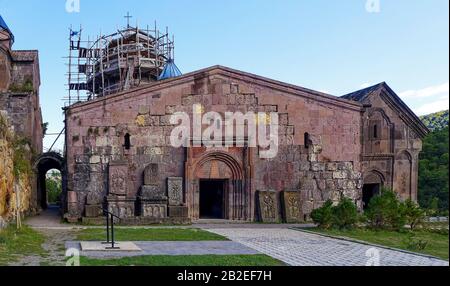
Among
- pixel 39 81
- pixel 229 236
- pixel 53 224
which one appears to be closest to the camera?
pixel 229 236

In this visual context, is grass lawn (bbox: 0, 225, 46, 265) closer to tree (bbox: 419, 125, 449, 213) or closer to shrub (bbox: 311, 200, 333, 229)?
shrub (bbox: 311, 200, 333, 229)

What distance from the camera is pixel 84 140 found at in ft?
57.8

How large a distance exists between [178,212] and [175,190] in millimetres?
857

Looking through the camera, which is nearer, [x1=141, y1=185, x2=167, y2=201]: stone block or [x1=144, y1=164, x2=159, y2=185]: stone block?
[x1=141, y1=185, x2=167, y2=201]: stone block

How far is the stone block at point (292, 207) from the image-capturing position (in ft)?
59.2

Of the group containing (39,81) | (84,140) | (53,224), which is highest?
(39,81)

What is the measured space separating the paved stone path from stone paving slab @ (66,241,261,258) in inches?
18.6

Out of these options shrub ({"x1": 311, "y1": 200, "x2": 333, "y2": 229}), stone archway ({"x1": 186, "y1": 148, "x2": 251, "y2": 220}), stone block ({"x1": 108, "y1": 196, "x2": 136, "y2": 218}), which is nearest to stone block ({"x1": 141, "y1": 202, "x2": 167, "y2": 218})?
stone block ({"x1": 108, "y1": 196, "x2": 136, "y2": 218})

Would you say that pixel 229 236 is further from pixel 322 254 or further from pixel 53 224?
pixel 53 224

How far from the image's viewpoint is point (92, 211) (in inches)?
672

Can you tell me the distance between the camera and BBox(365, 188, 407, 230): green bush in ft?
50.1

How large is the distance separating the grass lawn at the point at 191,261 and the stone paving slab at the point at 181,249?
53 centimetres
